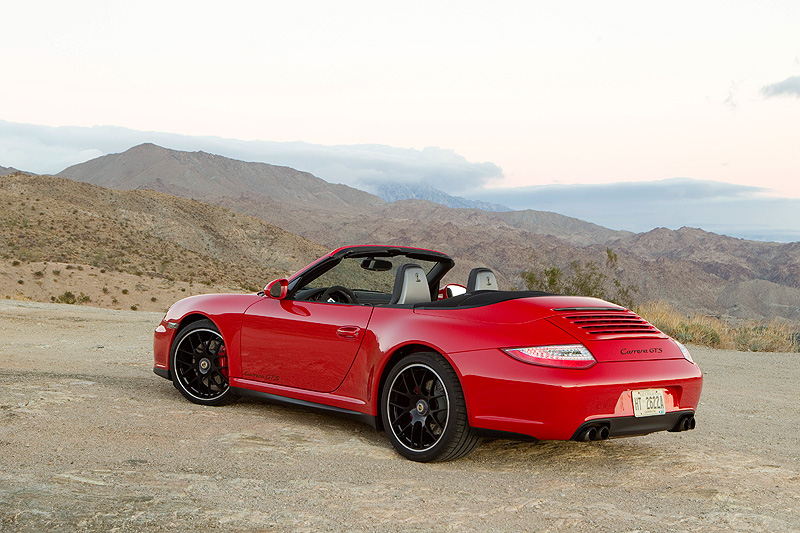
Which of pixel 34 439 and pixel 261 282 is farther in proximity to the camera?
pixel 261 282

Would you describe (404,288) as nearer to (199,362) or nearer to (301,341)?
(301,341)

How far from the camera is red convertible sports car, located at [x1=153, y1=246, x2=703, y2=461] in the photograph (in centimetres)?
448

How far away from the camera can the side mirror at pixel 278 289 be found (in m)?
5.93

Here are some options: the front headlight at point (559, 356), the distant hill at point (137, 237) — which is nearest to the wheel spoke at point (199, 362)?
the front headlight at point (559, 356)

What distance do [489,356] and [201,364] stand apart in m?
3.04

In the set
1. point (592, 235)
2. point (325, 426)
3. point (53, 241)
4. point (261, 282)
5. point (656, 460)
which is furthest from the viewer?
point (592, 235)

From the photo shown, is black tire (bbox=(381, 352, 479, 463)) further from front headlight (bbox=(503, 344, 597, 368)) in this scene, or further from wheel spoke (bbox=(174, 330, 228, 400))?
wheel spoke (bbox=(174, 330, 228, 400))

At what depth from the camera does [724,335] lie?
53.7 ft

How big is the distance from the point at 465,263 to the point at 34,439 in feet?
336

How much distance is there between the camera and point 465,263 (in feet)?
350

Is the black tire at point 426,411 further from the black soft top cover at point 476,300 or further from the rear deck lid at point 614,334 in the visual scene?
the rear deck lid at point 614,334

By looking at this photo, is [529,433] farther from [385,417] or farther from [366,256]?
[366,256]

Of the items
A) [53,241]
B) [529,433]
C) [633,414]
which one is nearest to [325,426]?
[529,433]

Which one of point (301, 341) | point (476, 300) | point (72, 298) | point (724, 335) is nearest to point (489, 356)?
point (476, 300)
